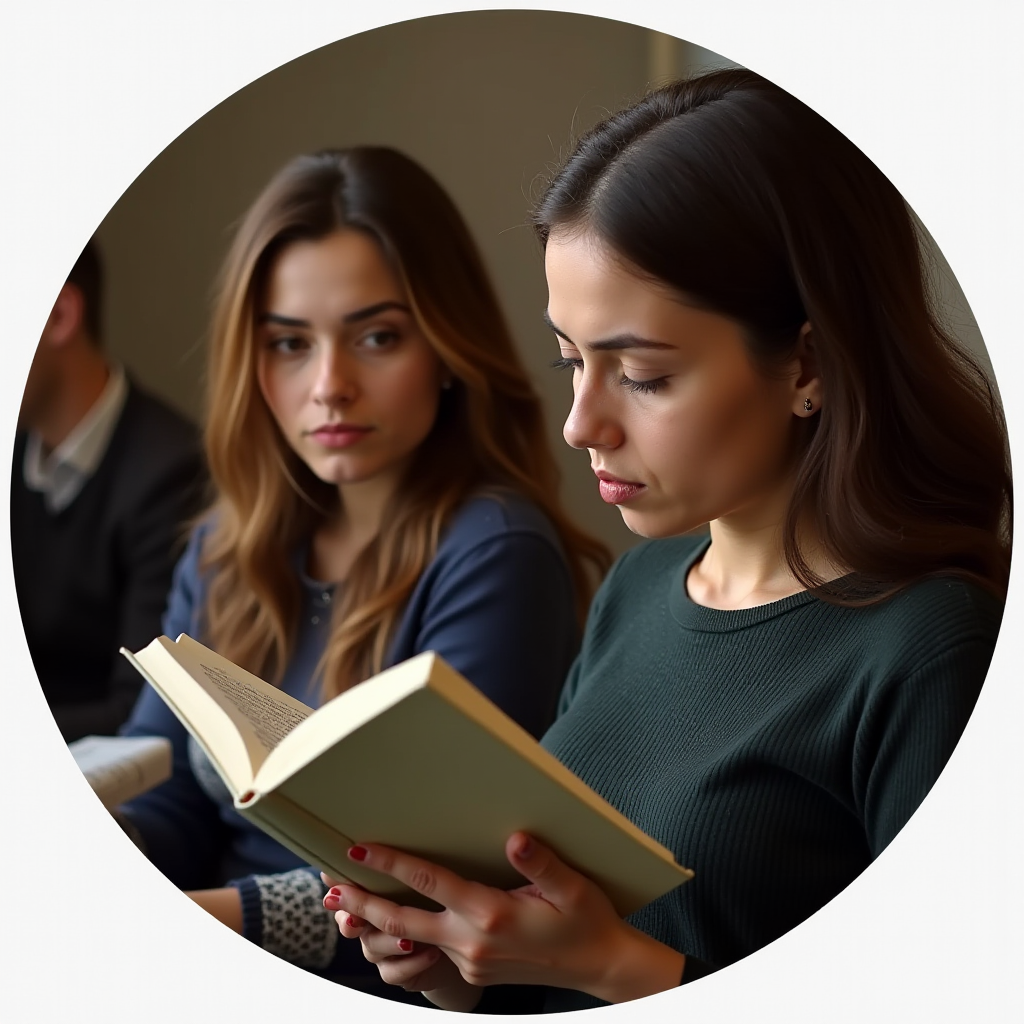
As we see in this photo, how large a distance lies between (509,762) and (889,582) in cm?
38

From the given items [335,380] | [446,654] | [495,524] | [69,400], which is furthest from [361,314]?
[69,400]

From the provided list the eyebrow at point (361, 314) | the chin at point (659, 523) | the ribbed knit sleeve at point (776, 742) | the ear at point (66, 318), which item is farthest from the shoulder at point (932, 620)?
the ear at point (66, 318)

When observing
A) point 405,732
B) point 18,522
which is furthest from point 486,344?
point 18,522

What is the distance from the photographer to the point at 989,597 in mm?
934

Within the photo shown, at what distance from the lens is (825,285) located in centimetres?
96

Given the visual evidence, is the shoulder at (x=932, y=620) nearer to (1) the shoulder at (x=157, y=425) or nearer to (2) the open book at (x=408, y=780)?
(2) the open book at (x=408, y=780)

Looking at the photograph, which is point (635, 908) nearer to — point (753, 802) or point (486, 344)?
point (753, 802)

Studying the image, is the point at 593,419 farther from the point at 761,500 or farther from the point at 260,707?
the point at 260,707

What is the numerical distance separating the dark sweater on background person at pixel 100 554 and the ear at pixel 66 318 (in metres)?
0.24

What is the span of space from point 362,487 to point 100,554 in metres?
0.83

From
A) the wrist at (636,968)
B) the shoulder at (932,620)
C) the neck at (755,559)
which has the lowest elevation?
the wrist at (636,968)

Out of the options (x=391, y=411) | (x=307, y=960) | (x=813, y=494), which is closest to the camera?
(x=813, y=494)

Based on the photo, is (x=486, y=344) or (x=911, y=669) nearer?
(x=911, y=669)

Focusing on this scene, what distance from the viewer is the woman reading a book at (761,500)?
36.1 inches
